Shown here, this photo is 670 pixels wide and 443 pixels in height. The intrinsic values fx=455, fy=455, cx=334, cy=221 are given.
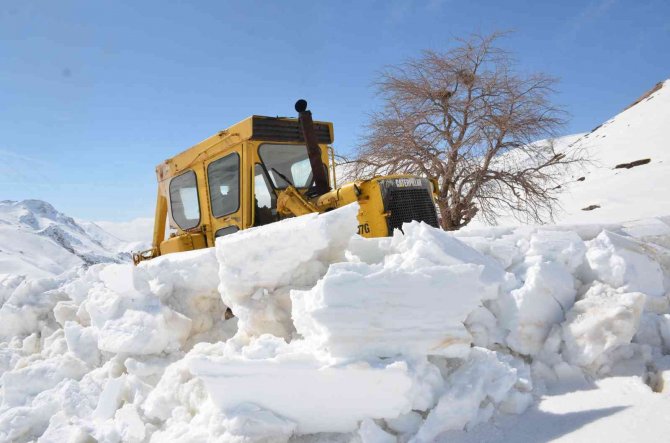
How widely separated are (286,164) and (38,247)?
26.0 metres

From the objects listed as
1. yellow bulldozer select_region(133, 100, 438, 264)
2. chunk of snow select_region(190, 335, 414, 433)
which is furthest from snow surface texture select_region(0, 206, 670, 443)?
yellow bulldozer select_region(133, 100, 438, 264)

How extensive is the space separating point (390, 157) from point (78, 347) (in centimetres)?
977

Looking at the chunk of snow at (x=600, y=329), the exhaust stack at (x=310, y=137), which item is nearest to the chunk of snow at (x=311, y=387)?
the chunk of snow at (x=600, y=329)

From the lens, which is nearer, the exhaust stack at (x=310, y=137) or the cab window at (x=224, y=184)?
the exhaust stack at (x=310, y=137)

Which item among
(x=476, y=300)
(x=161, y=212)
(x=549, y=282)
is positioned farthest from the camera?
(x=161, y=212)

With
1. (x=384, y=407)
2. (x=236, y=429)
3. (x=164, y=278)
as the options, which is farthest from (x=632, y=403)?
(x=164, y=278)

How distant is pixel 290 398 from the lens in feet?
7.58

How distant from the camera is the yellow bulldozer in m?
5.16

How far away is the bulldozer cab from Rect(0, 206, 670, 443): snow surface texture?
6.18 ft

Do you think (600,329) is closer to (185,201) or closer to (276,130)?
(276,130)

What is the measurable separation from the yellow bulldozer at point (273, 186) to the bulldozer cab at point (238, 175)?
12 millimetres

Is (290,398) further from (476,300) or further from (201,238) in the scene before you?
(201,238)

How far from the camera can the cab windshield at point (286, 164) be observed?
5.73 meters

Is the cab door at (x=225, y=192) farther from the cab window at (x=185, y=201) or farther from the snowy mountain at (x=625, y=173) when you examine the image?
the snowy mountain at (x=625, y=173)
